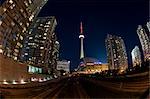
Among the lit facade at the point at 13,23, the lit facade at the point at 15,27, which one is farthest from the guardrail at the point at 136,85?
the lit facade at the point at 13,23

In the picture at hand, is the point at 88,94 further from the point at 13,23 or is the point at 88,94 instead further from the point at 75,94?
the point at 13,23

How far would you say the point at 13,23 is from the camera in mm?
132625

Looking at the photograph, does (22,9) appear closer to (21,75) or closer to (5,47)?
(5,47)

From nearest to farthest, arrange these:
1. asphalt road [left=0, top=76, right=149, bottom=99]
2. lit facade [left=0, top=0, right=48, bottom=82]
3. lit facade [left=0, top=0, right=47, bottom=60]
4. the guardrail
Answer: the guardrail
asphalt road [left=0, top=76, right=149, bottom=99]
lit facade [left=0, top=0, right=48, bottom=82]
lit facade [left=0, top=0, right=47, bottom=60]

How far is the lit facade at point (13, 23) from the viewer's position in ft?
395

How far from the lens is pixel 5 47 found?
4946 inches

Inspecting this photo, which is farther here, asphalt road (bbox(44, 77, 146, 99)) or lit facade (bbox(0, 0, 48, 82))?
lit facade (bbox(0, 0, 48, 82))

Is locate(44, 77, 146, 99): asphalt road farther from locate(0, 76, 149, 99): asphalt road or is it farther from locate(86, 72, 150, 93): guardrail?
locate(86, 72, 150, 93): guardrail

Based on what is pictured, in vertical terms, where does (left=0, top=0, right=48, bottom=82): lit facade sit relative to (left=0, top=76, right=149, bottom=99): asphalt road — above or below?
above

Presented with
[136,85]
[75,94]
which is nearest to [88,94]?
[75,94]

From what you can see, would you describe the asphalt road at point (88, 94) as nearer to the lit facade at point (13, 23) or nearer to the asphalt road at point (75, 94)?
the asphalt road at point (75, 94)

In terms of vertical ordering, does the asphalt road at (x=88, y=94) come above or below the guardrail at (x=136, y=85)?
below

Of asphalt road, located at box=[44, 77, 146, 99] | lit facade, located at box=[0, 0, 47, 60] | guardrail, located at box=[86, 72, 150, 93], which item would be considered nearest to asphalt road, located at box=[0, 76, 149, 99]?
asphalt road, located at box=[44, 77, 146, 99]

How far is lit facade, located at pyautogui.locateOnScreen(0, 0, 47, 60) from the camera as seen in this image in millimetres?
120438
